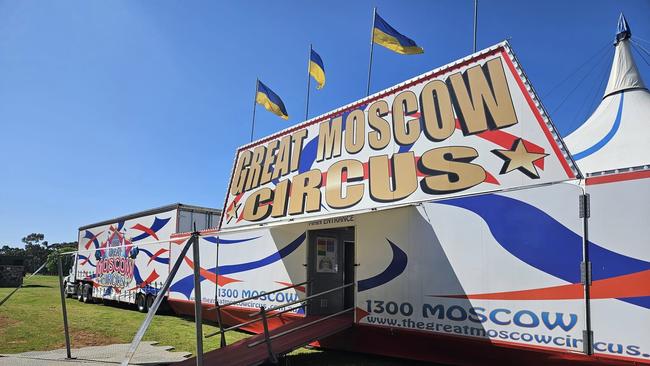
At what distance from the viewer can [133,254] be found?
17.0m

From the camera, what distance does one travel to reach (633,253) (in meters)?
5.07

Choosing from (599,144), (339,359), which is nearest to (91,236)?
(339,359)

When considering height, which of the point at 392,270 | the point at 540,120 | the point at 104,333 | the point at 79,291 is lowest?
the point at 79,291

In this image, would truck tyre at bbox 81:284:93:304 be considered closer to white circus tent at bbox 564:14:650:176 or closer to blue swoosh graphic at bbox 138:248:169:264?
blue swoosh graphic at bbox 138:248:169:264

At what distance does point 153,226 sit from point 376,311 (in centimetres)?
1108

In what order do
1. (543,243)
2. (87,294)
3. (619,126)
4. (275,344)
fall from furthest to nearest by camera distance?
(87,294) → (619,126) → (275,344) → (543,243)

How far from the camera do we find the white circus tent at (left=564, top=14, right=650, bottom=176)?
964cm

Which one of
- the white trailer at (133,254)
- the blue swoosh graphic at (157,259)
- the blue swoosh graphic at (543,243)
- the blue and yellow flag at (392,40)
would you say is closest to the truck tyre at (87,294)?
the white trailer at (133,254)

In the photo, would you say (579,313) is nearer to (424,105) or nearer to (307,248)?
Answer: (424,105)

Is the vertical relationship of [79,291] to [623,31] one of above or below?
below

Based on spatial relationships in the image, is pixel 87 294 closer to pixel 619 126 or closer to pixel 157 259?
pixel 157 259

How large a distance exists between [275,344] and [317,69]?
7932mm

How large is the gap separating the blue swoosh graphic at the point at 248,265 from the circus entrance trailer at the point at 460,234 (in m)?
0.06

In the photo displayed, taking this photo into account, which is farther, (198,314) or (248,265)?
(248,265)
